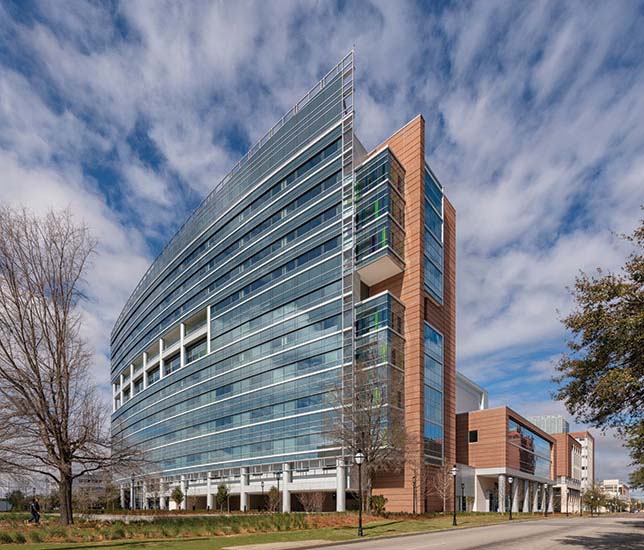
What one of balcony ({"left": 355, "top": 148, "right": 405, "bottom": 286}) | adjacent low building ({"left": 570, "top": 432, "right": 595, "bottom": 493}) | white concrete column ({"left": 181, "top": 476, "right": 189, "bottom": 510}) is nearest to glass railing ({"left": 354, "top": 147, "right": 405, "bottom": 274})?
balcony ({"left": 355, "top": 148, "right": 405, "bottom": 286})

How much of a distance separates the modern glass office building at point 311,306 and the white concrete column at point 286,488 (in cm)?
13

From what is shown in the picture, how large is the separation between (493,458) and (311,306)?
3272cm

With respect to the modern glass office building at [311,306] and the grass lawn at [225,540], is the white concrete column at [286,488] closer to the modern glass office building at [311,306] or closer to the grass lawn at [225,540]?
the modern glass office building at [311,306]

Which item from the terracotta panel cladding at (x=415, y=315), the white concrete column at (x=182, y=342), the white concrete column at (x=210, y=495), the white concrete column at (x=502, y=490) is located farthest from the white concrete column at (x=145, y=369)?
the white concrete column at (x=502, y=490)

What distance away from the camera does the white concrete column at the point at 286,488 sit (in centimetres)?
6106

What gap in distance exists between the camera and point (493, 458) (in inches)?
2726

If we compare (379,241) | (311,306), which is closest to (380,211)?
(379,241)

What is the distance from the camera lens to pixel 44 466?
24.1 metres

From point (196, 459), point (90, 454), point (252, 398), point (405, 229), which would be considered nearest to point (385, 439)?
point (90, 454)

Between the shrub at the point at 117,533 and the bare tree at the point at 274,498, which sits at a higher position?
the shrub at the point at 117,533

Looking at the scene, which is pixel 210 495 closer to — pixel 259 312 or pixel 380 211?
pixel 259 312

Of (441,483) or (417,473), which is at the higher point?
(417,473)

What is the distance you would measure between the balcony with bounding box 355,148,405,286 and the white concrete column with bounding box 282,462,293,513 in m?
25.1

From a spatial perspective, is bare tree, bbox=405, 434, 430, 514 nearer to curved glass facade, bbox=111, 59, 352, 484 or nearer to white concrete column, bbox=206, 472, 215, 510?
curved glass facade, bbox=111, 59, 352, 484
